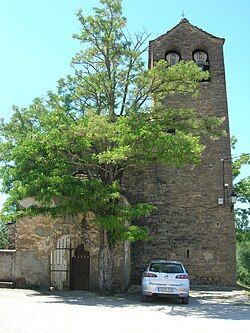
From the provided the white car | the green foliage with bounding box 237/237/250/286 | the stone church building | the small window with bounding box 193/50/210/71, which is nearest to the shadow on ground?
the white car

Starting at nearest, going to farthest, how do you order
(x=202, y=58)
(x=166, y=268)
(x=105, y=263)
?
(x=166, y=268) < (x=105, y=263) < (x=202, y=58)

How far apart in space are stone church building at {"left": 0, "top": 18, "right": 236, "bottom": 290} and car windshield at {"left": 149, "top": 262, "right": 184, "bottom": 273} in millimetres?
4018

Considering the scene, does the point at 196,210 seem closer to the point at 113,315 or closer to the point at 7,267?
the point at 7,267

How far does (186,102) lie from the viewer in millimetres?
22547

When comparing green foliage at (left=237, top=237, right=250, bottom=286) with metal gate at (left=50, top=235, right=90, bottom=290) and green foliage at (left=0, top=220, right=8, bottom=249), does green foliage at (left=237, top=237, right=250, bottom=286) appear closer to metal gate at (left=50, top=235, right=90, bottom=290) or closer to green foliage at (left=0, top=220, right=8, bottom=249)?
metal gate at (left=50, top=235, right=90, bottom=290)

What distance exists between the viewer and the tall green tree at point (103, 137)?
46.7ft

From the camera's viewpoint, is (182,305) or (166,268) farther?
(166,268)

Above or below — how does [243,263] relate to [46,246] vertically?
below

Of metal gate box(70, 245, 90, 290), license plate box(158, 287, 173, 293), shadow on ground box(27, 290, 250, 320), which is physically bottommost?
shadow on ground box(27, 290, 250, 320)

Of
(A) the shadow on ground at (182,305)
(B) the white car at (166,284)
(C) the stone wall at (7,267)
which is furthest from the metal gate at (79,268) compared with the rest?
(B) the white car at (166,284)

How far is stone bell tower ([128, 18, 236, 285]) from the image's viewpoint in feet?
67.3

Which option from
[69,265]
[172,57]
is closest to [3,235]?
[172,57]

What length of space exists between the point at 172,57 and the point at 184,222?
9.37 meters

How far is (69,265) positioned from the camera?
17984 mm
